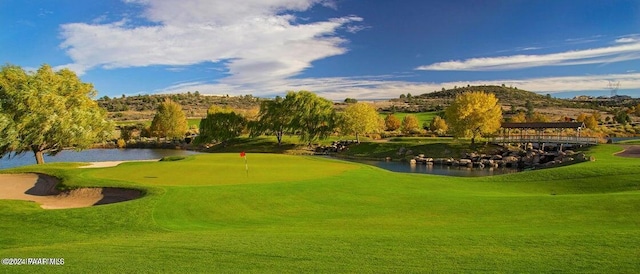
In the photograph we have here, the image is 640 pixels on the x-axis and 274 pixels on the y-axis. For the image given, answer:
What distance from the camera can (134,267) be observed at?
862 centimetres

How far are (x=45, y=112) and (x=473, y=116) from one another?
52.6m

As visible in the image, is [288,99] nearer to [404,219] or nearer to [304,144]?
[304,144]

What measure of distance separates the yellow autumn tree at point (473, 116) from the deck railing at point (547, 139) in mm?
3392

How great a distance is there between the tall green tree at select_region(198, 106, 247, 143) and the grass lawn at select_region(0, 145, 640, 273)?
198ft

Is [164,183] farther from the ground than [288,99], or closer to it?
closer to it

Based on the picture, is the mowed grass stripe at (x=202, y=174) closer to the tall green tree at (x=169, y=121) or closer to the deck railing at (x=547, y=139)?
the deck railing at (x=547, y=139)

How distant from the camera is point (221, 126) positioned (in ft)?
280

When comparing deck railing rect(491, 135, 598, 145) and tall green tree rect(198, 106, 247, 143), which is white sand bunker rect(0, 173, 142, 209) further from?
tall green tree rect(198, 106, 247, 143)

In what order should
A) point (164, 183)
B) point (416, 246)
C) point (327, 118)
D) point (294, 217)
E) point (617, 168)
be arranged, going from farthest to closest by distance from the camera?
point (327, 118) < point (617, 168) < point (164, 183) < point (294, 217) < point (416, 246)

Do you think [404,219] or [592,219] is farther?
[404,219]

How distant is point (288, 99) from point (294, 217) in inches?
2675

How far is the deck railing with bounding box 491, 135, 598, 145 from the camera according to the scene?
5462 centimetres

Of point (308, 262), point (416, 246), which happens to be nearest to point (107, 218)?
point (308, 262)

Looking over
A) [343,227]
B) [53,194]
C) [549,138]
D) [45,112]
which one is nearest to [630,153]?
[549,138]
